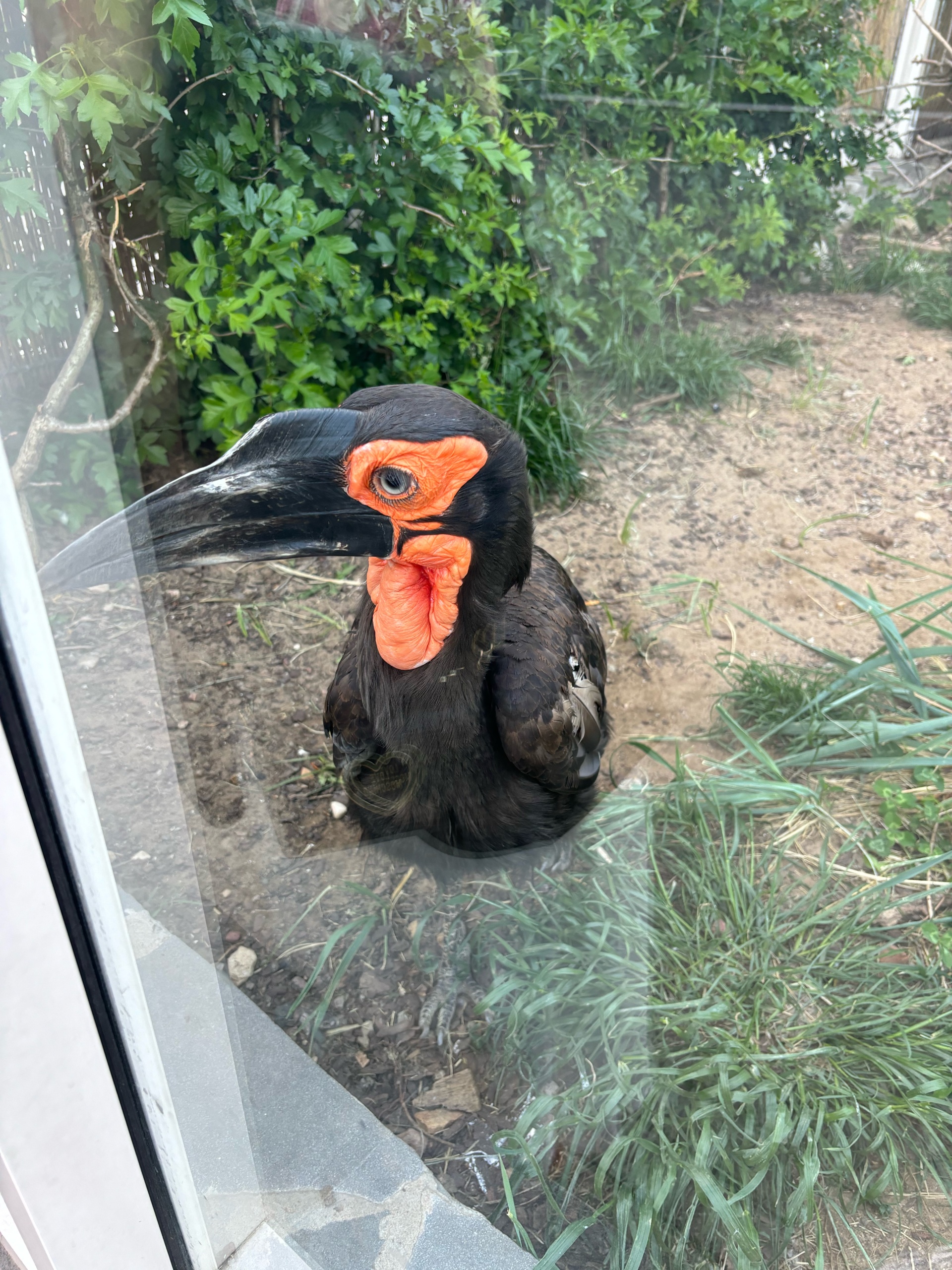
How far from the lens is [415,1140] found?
110 centimetres

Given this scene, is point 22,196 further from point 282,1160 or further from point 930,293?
point 930,293

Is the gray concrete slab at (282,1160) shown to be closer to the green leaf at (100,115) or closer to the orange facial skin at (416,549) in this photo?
the orange facial skin at (416,549)

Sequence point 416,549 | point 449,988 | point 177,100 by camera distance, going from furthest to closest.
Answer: point 449,988 < point 416,549 < point 177,100

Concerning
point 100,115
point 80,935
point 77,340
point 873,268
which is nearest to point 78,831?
point 80,935

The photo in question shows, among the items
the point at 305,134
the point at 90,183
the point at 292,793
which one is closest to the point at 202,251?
the point at 305,134

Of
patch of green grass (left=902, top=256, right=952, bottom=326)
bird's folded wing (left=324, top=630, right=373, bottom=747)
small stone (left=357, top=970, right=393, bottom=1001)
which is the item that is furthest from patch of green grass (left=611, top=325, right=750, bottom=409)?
small stone (left=357, top=970, right=393, bottom=1001)

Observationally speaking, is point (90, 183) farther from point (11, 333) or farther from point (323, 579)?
point (323, 579)

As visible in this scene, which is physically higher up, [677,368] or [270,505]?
[270,505]

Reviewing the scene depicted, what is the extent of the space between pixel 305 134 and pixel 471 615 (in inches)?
27.4

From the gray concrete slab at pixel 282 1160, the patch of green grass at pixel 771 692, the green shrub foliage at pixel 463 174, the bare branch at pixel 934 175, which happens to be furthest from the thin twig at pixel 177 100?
the patch of green grass at pixel 771 692

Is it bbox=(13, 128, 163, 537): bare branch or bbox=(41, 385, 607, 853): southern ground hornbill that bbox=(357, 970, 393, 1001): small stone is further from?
bbox=(13, 128, 163, 537): bare branch

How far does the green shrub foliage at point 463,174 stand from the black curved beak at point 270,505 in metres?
0.29

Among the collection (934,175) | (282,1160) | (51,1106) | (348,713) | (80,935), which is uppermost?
(934,175)

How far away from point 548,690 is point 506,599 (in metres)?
0.19
